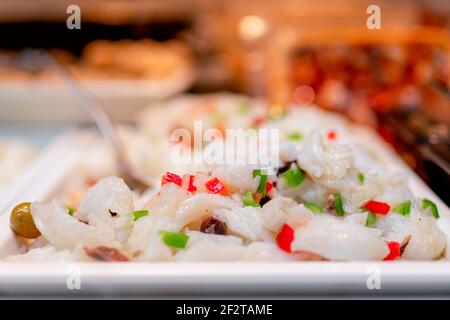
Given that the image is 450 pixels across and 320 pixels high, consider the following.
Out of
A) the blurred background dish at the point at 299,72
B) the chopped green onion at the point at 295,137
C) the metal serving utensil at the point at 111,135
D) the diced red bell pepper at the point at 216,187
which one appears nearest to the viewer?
the diced red bell pepper at the point at 216,187

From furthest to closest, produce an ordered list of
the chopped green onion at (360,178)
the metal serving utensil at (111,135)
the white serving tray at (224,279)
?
the metal serving utensil at (111,135)
the chopped green onion at (360,178)
the white serving tray at (224,279)

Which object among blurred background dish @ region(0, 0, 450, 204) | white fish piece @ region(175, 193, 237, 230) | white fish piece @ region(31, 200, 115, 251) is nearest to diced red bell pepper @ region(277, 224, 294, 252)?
white fish piece @ region(175, 193, 237, 230)

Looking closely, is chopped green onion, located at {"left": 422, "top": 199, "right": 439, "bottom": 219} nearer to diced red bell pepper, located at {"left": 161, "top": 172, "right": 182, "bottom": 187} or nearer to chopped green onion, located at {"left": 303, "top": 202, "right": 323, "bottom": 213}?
chopped green onion, located at {"left": 303, "top": 202, "right": 323, "bottom": 213}

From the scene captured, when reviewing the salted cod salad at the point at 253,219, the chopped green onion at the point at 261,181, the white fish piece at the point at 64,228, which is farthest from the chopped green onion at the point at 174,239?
the chopped green onion at the point at 261,181

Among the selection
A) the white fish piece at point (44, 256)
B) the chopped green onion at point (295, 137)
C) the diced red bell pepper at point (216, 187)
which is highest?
the chopped green onion at point (295, 137)

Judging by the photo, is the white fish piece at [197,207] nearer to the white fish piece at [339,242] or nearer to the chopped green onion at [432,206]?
the white fish piece at [339,242]

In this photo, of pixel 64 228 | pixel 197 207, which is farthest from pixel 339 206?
pixel 64 228
